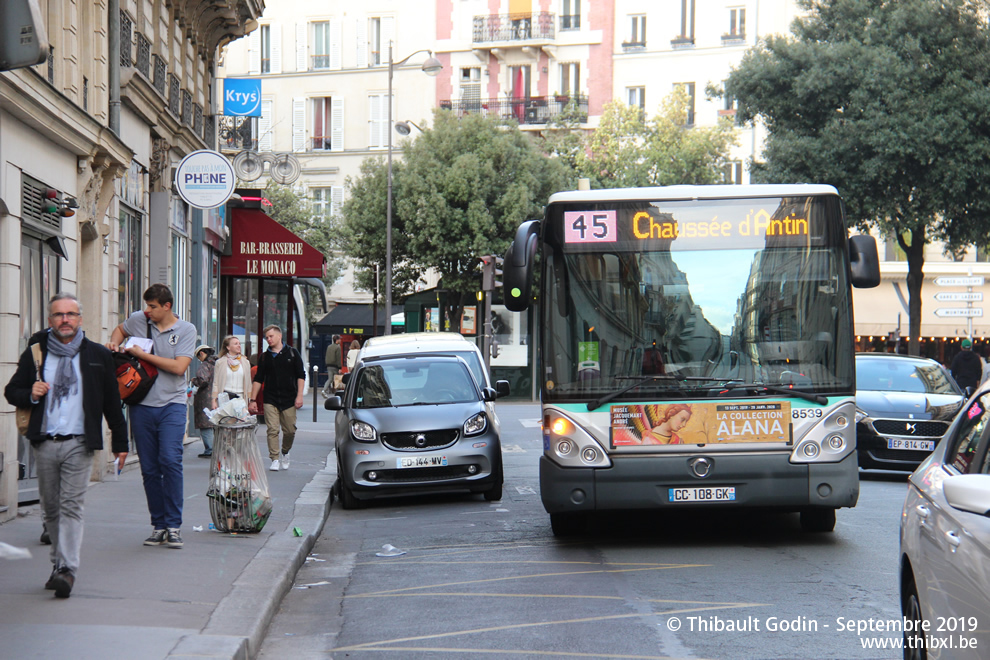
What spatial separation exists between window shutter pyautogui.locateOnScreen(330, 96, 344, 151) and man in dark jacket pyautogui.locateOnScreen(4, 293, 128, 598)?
47838 mm

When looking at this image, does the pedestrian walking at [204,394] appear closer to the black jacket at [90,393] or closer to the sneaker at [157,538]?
the sneaker at [157,538]

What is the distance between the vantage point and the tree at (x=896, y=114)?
30141 millimetres

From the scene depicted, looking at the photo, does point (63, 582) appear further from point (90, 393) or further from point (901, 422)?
point (901, 422)

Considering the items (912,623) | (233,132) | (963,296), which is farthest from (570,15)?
(912,623)

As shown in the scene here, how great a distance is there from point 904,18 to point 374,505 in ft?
75.7

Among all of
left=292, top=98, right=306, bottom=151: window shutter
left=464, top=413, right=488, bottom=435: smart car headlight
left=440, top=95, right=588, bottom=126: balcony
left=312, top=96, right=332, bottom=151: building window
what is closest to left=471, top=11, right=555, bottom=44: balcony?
left=440, top=95, right=588, bottom=126: balcony

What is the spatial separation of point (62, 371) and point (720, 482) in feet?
15.2

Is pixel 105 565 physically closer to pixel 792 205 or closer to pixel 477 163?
pixel 792 205

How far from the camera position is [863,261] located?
920cm

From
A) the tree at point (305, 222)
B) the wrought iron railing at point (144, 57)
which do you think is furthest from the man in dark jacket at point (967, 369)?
the tree at point (305, 222)

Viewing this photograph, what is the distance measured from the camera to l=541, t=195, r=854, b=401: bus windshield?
29.9 feet

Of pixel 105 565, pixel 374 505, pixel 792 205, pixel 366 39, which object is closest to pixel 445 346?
pixel 374 505

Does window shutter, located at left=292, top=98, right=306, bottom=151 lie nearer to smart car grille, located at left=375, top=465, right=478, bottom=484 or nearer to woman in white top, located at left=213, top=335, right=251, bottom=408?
woman in white top, located at left=213, top=335, right=251, bottom=408

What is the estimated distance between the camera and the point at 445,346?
47.3 ft
